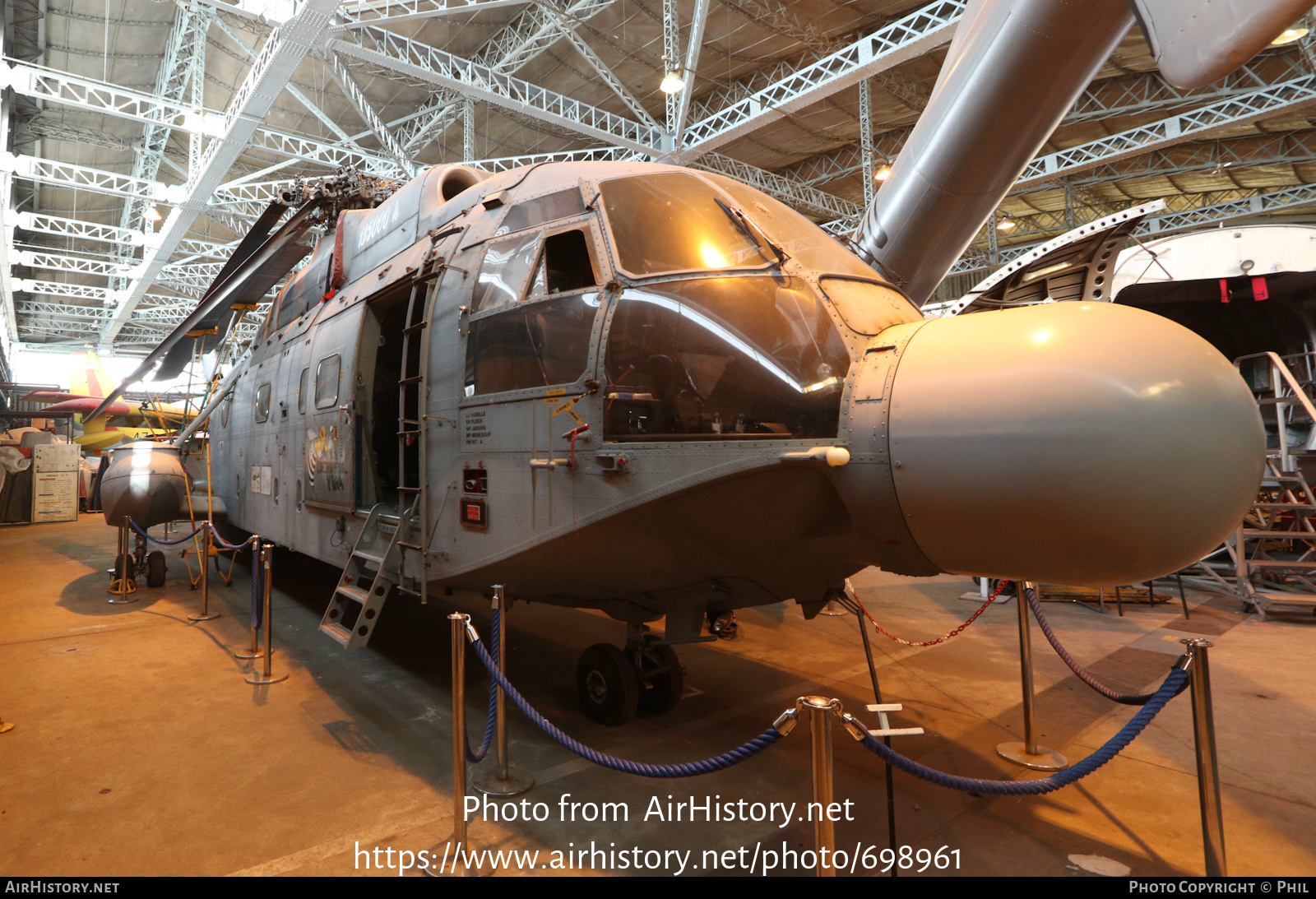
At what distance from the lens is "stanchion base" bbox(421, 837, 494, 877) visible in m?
2.92

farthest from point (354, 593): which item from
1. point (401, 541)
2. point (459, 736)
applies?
point (459, 736)

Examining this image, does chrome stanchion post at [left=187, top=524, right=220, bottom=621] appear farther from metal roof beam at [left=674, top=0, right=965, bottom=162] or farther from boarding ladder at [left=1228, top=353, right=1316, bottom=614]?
boarding ladder at [left=1228, top=353, right=1316, bottom=614]

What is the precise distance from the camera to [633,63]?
1521cm

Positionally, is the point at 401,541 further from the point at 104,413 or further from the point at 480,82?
the point at 104,413

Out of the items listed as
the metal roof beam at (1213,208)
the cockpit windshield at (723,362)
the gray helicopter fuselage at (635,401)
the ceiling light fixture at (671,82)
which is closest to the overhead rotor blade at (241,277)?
the gray helicopter fuselage at (635,401)

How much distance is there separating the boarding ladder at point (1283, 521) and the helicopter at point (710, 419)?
5755 mm

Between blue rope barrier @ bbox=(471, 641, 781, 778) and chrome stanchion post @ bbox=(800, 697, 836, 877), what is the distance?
0.54 feet

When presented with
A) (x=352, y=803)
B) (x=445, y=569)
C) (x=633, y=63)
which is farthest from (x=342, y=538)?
(x=633, y=63)

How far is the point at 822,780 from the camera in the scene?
7.29 feet

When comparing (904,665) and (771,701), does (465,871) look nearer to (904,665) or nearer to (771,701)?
(771,701)

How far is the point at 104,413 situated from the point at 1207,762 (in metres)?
20.3

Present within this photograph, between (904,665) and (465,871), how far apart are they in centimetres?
421

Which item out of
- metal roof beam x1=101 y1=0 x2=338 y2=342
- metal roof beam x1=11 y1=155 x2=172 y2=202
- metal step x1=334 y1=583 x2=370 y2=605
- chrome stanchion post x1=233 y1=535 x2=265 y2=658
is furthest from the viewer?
metal roof beam x1=11 y1=155 x2=172 y2=202

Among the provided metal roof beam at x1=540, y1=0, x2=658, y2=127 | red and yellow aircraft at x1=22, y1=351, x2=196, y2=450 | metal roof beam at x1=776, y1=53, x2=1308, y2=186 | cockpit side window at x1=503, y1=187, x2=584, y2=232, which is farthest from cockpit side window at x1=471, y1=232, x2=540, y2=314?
metal roof beam at x1=776, y1=53, x2=1308, y2=186
